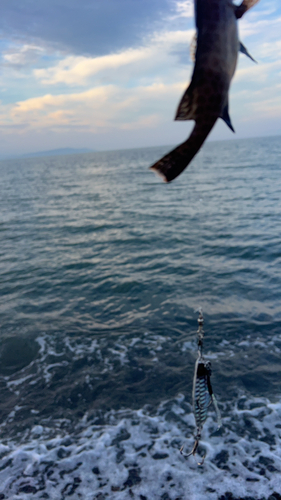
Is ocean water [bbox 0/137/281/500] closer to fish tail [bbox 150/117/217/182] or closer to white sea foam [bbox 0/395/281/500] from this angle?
white sea foam [bbox 0/395/281/500]

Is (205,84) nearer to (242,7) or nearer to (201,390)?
(242,7)

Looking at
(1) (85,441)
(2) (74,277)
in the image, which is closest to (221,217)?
(2) (74,277)

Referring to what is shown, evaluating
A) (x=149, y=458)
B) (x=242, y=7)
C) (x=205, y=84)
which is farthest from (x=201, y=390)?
(x=242, y=7)

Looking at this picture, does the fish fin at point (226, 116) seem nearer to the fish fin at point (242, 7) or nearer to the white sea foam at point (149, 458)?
the fish fin at point (242, 7)

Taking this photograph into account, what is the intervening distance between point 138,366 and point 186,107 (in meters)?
8.85

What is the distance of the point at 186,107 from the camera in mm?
1140

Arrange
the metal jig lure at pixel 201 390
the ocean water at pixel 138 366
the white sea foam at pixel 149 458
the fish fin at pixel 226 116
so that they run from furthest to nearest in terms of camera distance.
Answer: the ocean water at pixel 138 366 → the white sea foam at pixel 149 458 → the metal jig lure at pixel 201 390 → the fish fin at pixel 226 116

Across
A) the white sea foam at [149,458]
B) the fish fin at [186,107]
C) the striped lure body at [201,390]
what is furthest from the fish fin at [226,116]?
the white sea foam at [149,458]

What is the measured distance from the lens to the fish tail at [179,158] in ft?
3.54

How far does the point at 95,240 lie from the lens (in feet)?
69.6

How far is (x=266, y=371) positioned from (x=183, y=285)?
577 centimetres

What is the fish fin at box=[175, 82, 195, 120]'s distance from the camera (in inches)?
43.2

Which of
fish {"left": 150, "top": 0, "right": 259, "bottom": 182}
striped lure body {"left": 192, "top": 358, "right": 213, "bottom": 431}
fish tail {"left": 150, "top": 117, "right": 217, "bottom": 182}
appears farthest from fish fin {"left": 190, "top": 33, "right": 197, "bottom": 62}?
striped lure body {"left": 192, "top": 358, "right": 213, "bottom": 431}

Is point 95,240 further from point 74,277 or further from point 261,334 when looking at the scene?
point 261,334
